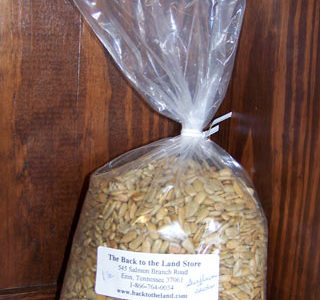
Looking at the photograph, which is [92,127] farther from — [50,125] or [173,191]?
[173,191]

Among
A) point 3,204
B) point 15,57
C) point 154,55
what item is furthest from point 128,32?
point 3,204

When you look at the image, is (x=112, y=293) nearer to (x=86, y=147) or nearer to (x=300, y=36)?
(x=86, y=147)

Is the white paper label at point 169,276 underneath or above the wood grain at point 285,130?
underneath

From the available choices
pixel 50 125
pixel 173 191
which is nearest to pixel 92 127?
pixel 50 125

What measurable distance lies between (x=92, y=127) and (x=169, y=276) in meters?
0.28

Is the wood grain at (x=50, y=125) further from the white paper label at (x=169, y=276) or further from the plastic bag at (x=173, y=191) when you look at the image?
the white paper label at (x=169, y=276)

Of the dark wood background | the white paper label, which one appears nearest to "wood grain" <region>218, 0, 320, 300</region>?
the dark wood background

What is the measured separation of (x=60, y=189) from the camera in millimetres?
713

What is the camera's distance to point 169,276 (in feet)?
1.78

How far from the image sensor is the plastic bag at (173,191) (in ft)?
1.80

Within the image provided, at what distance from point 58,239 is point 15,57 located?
0.95 feet

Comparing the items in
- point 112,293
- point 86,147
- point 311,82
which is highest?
point 311,82

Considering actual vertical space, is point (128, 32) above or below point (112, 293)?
above

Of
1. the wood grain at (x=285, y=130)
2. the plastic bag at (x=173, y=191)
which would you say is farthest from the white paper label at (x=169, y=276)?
the wood grain at (x=285, y=130)
